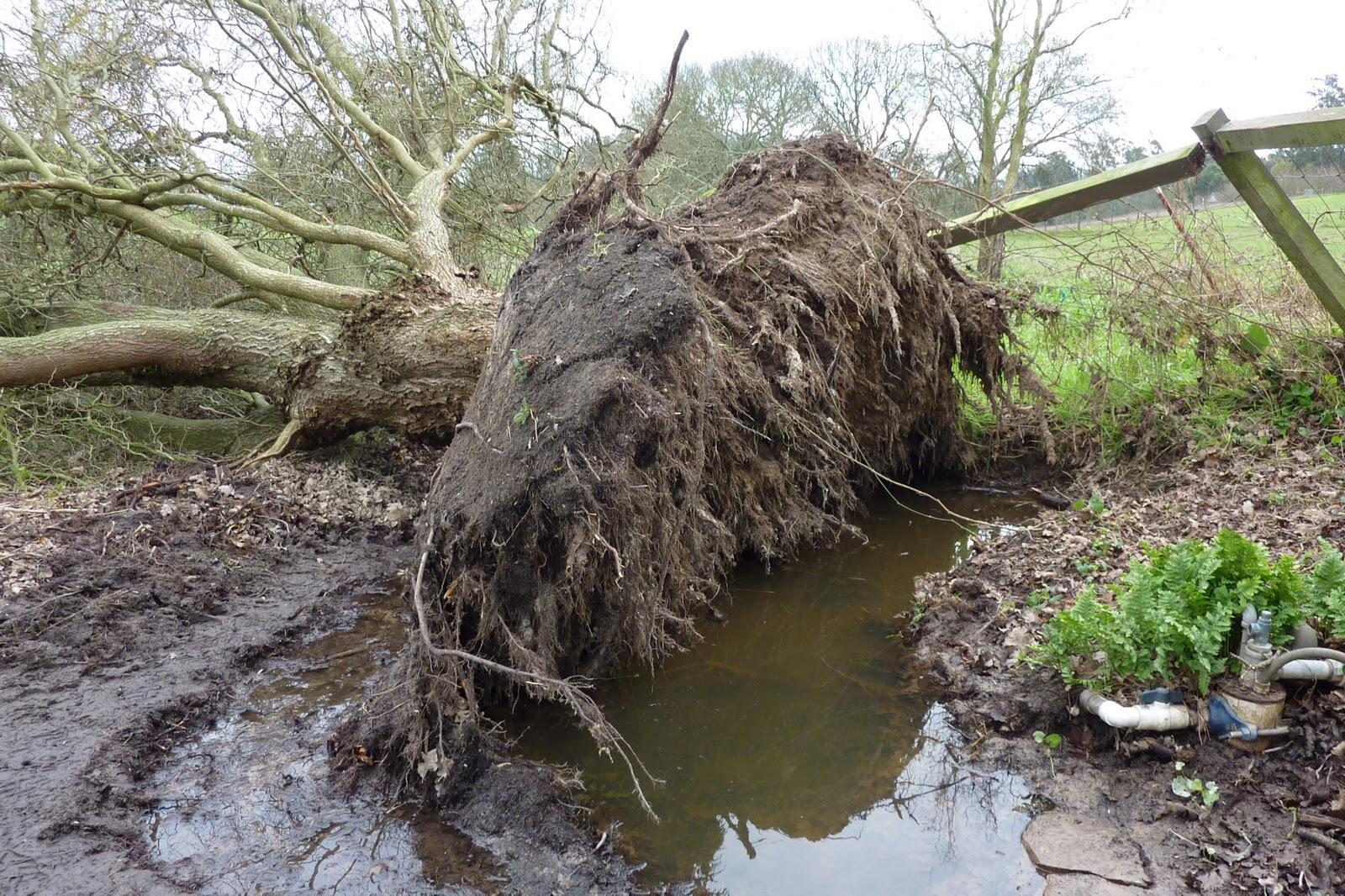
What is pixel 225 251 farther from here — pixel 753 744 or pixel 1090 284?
pixel 1090 284

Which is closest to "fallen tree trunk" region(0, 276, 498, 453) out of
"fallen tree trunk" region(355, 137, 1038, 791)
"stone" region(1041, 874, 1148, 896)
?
"fallen tree trunk" region(355, 137, 1038, 791)

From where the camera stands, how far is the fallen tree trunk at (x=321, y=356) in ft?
20.6

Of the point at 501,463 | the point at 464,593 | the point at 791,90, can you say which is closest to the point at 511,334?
the point at 501,463

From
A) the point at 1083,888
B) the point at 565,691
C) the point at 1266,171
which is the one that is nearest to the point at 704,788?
the point at 565,691

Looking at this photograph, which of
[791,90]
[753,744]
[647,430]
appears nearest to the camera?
[647,430]

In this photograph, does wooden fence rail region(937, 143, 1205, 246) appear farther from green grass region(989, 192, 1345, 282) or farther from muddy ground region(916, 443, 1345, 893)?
muddy ground region(916, 443, 1345, 893)

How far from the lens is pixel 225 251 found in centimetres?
721

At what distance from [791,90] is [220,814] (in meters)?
14.2

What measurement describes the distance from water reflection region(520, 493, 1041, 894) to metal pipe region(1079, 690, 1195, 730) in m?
0.47

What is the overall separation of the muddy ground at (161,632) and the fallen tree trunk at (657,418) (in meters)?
0.68

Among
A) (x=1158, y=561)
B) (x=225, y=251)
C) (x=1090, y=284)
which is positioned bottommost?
(x=1158, y=561)

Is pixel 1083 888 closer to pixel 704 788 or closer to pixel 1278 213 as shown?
pixel 704 788

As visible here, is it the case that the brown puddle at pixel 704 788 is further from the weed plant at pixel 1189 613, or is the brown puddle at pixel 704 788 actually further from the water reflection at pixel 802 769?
the weed plant at pixel 1189 613

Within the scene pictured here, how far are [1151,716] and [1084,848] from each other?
572mm
